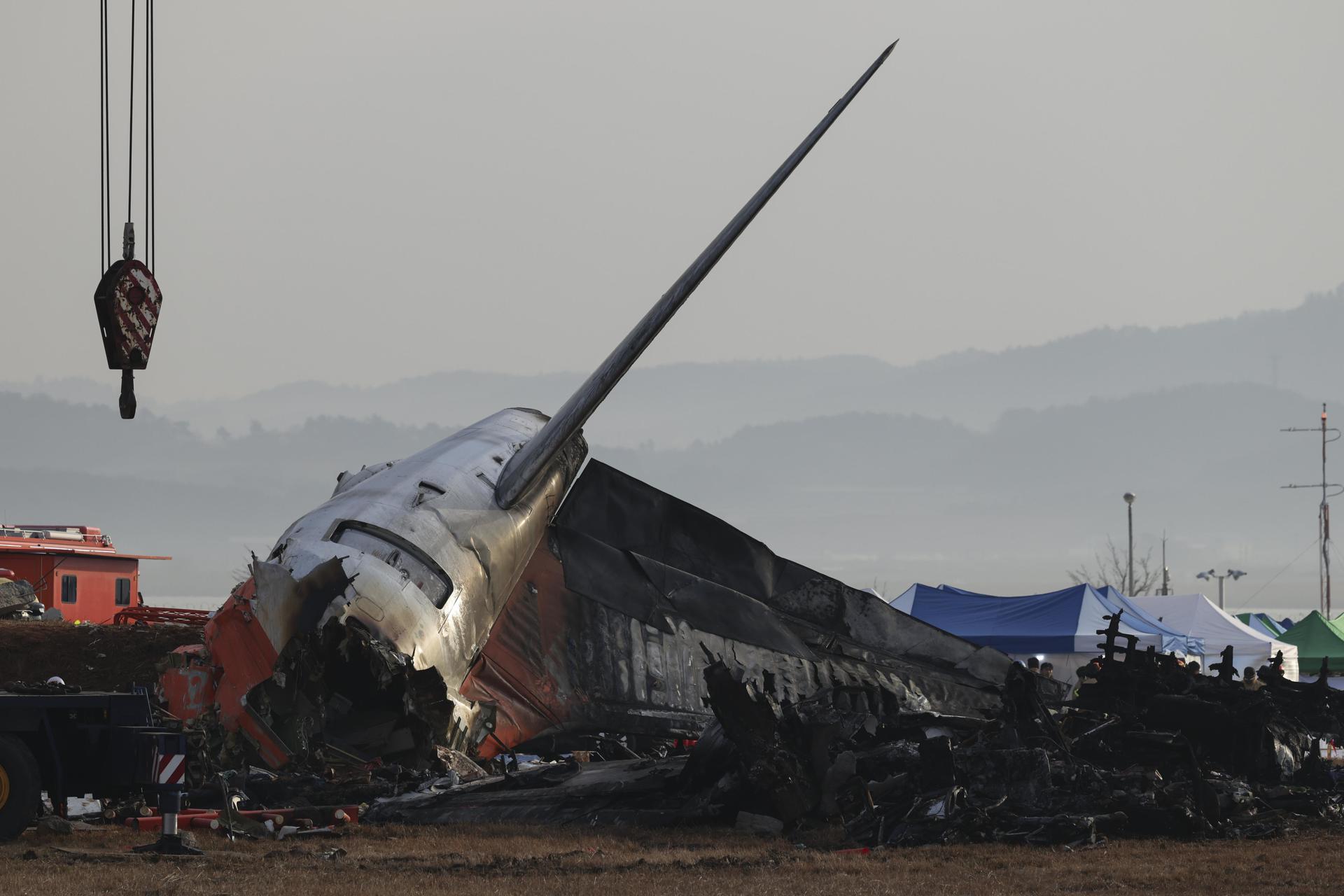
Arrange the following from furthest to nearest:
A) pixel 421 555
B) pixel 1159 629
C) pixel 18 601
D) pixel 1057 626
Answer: pixel 1159 629 < pixel 1057 626 < pixel 18 601 < pixel 421 555

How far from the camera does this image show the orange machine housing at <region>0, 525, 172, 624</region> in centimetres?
3769

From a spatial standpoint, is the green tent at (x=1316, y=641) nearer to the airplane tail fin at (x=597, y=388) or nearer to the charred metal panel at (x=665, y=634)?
the charred metal panel at (x=665, y=634)

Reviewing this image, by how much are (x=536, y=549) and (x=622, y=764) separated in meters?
6.85

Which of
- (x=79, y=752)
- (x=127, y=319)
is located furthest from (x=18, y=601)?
(x=79, y=752)

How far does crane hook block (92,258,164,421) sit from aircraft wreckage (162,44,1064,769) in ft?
10.8

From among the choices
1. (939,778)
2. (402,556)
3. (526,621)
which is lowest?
(939,778)

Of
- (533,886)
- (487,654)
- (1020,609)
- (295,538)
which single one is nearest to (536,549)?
(487,654)

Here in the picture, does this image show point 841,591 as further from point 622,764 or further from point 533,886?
point 533,886

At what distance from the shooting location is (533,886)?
1195 centimetres

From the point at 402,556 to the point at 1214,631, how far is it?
29180 millimetres

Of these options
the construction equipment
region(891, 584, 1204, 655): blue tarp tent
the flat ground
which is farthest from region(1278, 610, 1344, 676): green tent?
the construction equipment

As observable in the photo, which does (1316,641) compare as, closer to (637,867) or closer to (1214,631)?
(1214,631)

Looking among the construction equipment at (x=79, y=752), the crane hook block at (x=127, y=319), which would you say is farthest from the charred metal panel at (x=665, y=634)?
the construction equipment at (x=79, y=752)

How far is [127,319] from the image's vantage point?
67.7 ft
